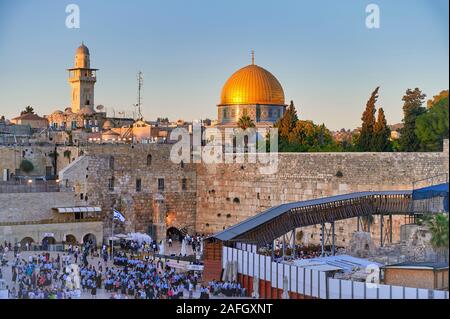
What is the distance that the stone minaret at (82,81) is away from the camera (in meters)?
57.4

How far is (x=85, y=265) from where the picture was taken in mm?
27562

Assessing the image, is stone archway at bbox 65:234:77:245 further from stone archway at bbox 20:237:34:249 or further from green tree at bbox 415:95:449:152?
green tree at bbox 415:95:449:152

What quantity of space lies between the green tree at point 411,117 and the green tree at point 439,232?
12725mm

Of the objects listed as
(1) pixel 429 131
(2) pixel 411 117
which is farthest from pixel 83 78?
(1) pixel 429 131

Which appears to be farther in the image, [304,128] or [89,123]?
[89,123]

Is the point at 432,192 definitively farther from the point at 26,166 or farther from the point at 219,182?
the point at 26,166

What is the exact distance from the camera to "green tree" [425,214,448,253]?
1921cm

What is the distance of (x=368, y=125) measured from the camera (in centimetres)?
3669

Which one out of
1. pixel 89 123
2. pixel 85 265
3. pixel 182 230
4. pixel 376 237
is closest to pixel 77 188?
pixel 182 230

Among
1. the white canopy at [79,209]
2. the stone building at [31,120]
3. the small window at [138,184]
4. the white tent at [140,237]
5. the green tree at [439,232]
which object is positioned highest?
the stone building at [31,120]

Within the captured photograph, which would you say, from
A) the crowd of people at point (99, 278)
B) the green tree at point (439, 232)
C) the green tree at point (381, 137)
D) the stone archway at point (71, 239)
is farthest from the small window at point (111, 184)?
the green tree at point (439, 232)

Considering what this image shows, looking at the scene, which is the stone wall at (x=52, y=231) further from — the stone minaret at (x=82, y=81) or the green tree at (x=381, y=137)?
the stone minaret at (x=82, y=81)

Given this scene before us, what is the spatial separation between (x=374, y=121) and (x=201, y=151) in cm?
772

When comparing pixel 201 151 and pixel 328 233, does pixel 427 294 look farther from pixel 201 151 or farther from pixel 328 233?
pixel 201 151
